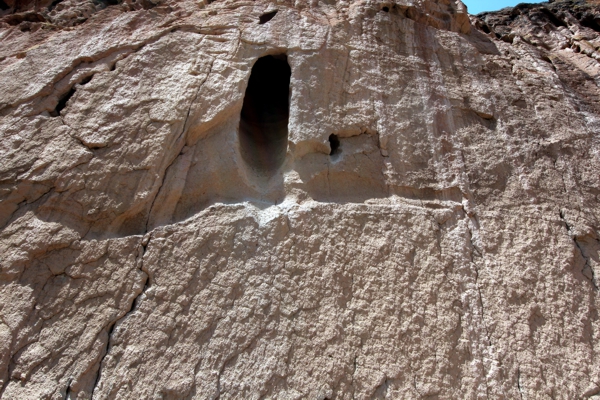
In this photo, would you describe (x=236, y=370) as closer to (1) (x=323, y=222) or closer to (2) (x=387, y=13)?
(1) (x=323, y=222)

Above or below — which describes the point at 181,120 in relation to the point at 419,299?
above

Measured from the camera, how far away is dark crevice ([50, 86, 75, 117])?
2.45 m

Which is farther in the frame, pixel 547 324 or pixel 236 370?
pixel 547 324

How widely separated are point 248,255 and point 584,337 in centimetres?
172

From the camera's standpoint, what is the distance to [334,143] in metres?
2.62

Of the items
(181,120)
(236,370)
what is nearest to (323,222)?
(236,370)

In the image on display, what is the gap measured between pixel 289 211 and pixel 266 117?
1128 millimetres

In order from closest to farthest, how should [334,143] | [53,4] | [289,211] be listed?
[289,211] < [334,143] < [53,4]

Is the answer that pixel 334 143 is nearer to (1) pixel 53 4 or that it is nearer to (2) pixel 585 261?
(2) pixel 585 261

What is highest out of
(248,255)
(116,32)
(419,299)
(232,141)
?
(116,32)

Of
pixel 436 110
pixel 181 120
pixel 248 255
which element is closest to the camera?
pixel 248 255

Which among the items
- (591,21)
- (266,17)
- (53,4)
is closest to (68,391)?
(266,17)

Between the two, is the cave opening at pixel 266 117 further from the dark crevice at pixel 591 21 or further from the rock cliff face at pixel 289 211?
the dark crevice at pixel 591 21

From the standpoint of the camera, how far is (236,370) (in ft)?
5.99
